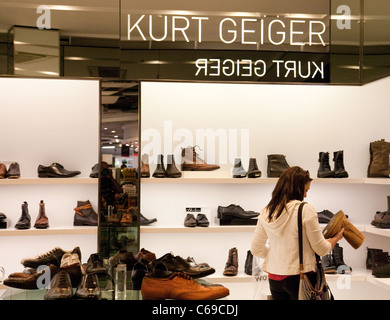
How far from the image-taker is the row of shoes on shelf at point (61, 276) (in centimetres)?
184

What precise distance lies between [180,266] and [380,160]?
2919 mm

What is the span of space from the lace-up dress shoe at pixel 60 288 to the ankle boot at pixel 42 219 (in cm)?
220

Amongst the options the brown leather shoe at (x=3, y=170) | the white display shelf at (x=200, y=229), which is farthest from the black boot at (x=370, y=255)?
the brown leather shoe at (x=3, y=170)

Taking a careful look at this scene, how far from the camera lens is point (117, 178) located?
12.9 feet

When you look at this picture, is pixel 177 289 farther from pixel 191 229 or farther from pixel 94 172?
pixel 94 172

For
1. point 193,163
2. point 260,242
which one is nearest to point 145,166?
point 193,163

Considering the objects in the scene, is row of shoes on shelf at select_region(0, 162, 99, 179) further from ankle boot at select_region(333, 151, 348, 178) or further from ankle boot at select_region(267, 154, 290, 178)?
ankle boot at select_region(333, 151, 348, 178)

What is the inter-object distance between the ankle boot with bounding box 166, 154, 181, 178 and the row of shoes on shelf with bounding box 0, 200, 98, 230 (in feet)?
2.37

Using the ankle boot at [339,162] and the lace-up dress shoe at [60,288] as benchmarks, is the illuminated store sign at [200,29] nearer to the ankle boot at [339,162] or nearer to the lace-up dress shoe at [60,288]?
the ankle boot at [339,162]

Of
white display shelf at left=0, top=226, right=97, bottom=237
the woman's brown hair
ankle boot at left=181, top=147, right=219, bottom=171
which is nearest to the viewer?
the woman's brown hair

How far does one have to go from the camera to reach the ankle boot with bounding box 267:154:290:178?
14.1 feet

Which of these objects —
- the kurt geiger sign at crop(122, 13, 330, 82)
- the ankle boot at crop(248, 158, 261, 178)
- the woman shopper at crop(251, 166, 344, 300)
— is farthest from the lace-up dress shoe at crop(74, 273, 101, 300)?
the ankle boot at crop(248, 158, 261, 178)
